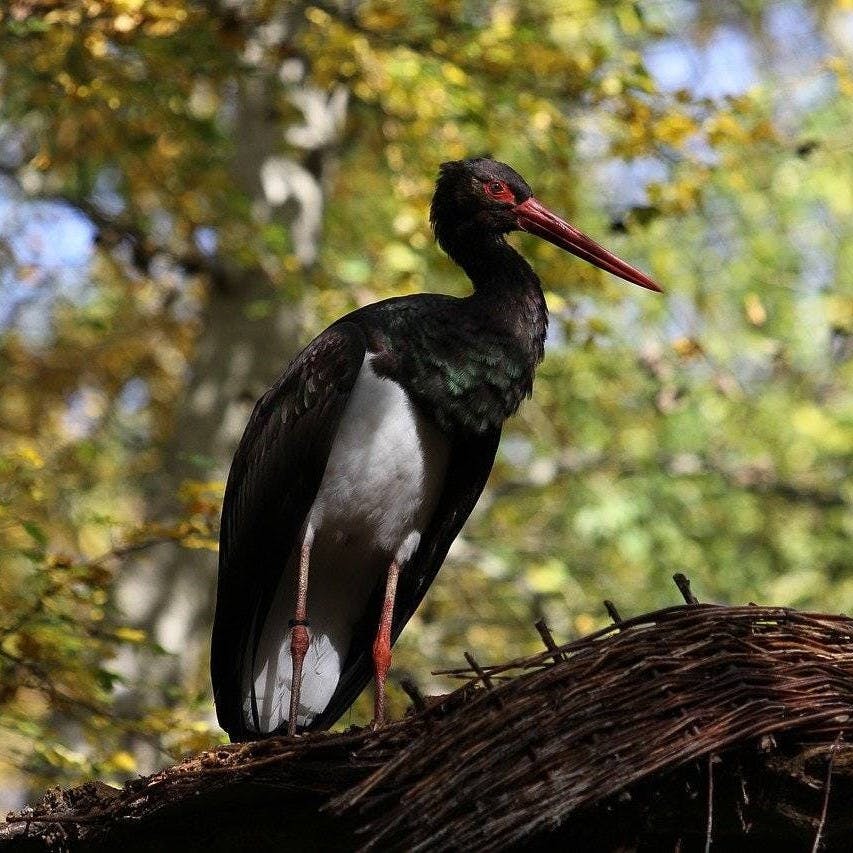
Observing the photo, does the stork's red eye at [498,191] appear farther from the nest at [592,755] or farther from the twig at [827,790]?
the twig at [827,790]

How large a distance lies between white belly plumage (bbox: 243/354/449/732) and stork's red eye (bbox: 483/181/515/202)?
1.02 meters

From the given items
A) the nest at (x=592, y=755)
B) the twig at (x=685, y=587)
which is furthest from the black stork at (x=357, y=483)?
the twig at (x=685, y=587)

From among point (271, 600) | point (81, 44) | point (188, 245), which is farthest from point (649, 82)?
point (188, 245)

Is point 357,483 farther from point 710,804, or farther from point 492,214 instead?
point 710,804

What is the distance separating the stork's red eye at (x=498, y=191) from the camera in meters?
5.91

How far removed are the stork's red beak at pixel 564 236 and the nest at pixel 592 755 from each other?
2416 mm

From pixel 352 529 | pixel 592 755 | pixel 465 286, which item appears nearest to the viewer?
pixel 592 755

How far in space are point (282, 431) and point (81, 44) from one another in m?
2.77

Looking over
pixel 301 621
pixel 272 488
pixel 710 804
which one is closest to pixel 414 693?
pixel 710 804

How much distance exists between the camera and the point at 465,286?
411 inches

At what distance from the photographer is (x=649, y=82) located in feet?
24.0

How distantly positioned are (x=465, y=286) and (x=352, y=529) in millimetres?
5220

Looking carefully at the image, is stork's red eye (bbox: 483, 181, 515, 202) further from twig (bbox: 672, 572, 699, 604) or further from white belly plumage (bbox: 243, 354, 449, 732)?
twig (bbox: 672, 572, 699, 604)

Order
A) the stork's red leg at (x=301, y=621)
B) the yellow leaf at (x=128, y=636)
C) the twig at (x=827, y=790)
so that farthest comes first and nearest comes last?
the yellow leaf at (x=128, y=636)
the stork's red leg at (x=301, y=621)
the twig at (x=827, y=790)
